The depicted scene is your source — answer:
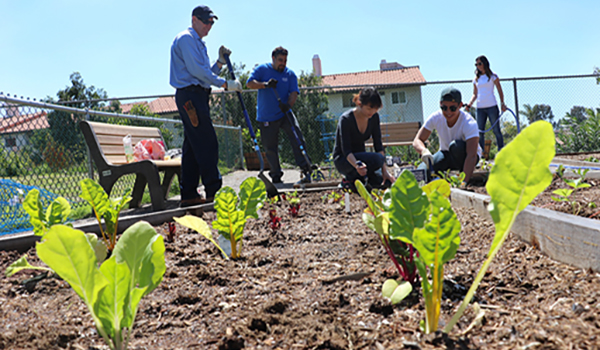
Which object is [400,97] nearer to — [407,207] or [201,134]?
[201,134]

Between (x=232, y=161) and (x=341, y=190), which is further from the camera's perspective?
(x=232, y=161)

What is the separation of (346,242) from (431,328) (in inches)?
51.1

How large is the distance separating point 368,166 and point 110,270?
3766 mm

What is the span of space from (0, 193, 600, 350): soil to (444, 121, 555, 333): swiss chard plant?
0.32 m

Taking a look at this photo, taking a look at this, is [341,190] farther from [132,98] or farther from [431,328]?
[132,98]

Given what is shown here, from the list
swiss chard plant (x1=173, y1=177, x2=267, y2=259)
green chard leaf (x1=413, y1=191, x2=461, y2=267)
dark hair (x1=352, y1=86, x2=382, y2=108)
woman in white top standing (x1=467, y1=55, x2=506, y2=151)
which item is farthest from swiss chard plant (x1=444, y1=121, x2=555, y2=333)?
woman in white top standing (x1=467, y1=55, x2=506, y2=151)

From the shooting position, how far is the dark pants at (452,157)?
435cm

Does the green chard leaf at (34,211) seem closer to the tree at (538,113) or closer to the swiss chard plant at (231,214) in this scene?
the swiss chard plant at (231,214)

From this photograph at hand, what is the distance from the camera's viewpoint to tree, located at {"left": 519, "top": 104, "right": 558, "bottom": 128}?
1085cm

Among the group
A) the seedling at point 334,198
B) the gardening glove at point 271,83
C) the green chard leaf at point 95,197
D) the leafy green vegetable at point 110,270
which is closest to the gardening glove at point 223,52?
the gardening glove at point 271,83

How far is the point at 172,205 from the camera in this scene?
15.5 feet

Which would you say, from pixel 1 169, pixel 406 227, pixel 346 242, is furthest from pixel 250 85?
pixel 406 227

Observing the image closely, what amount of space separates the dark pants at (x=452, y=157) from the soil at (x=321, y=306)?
7.41 ft

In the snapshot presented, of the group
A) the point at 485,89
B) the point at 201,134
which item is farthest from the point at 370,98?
the point at 485,89
